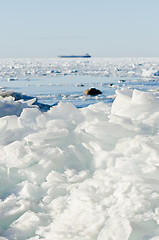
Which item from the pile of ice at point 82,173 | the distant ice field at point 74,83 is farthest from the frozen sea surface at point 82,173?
the distant ice field at point 74,83

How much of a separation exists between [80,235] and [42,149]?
1064mm

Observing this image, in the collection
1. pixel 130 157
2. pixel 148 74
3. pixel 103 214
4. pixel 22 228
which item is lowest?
pixel 148 74

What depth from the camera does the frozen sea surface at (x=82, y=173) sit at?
2428 mm

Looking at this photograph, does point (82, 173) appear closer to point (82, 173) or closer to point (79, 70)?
point (82, 173)

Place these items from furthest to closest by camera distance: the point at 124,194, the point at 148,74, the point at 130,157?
the point at 148,74 < the point at 130,157 < the point at 124,194

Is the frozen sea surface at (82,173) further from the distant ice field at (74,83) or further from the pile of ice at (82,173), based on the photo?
the distant ice field at (74,83)

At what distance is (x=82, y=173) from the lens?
303cm

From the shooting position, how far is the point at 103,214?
2471 millimetres

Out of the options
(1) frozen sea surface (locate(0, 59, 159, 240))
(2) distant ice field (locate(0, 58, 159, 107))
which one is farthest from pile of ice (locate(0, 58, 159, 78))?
(1) frozen sea surface (locate(0, 59, 159, 240))

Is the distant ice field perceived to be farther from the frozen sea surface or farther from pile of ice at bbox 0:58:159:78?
the frozen sea surface

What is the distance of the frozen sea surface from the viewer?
243 centimetres

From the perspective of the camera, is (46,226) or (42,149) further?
(42,149)

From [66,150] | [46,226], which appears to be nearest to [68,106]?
[66,150]

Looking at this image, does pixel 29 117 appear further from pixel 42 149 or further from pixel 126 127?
pixel 126 127
